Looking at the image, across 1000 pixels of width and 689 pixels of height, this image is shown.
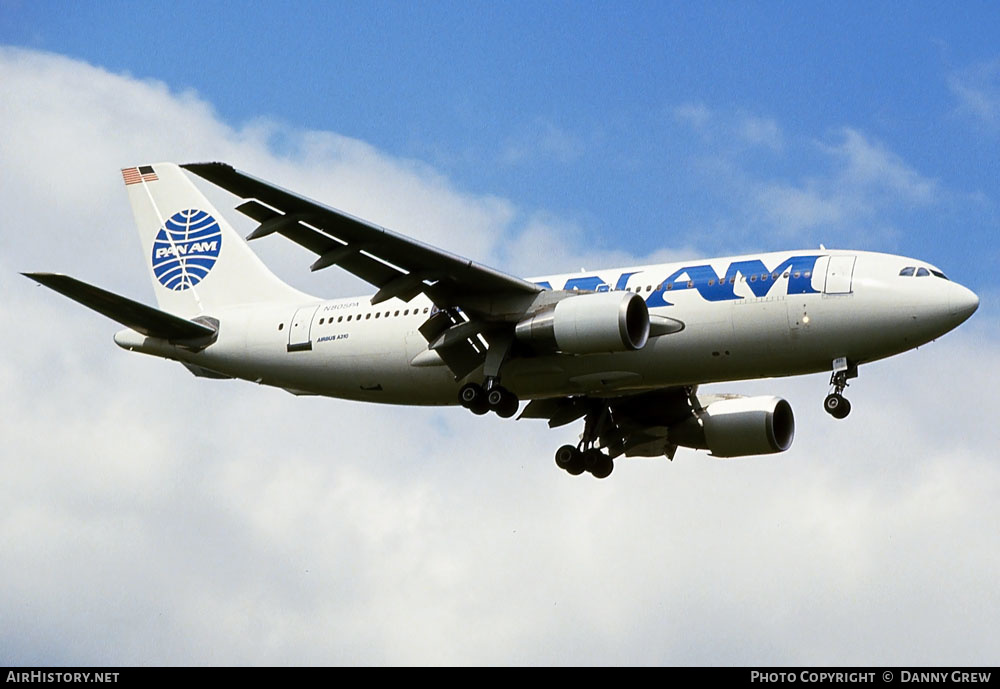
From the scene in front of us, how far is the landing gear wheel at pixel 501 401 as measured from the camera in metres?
39.2

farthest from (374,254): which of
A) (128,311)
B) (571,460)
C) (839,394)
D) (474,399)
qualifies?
(839,394)

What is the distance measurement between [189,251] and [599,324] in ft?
52.2

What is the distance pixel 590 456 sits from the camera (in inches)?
1759

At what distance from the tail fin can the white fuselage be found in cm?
458

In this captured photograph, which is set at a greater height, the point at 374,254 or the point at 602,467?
the point at 374,254

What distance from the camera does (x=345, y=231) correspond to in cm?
3725

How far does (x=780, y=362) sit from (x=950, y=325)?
3.98 m

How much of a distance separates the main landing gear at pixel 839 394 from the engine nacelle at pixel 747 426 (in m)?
6.62

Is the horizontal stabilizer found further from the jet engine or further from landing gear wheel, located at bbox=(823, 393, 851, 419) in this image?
landing gear wheel, located at bbox=(823, 393, 851, 419)

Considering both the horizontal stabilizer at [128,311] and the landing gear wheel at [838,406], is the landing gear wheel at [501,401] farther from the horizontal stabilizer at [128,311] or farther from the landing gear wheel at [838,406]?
the horizontal stabilizer at [128,311]

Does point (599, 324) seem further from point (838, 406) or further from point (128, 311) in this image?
point (128, 311)
